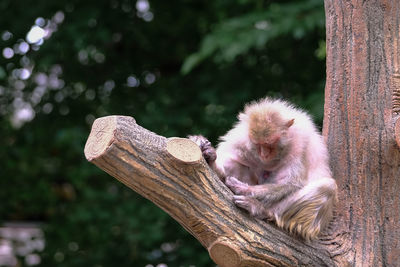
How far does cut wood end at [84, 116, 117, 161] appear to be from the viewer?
2557 millimetres

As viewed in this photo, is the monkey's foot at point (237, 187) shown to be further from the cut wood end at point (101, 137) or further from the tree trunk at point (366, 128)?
the cut wood end at point (101, 137)

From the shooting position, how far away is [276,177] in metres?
3.44

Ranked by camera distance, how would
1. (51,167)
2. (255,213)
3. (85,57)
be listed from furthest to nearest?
(51,167) → (85,57) → (255,213)

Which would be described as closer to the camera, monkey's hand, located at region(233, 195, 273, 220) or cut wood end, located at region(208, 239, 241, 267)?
cut wood end, located at region(208, 239, 241, 267)

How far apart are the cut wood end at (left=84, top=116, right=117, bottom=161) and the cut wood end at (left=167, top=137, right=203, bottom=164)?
0.28 metres

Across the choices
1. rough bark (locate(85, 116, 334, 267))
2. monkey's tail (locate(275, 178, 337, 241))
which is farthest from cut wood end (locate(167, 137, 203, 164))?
monkey's tail (locate(275, 178, 337, 241))

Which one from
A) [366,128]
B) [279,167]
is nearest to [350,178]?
[366,128]

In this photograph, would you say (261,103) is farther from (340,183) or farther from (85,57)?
(85,57)

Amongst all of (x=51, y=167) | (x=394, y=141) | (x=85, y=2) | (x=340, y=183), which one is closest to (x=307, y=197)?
(x=340, y=183)

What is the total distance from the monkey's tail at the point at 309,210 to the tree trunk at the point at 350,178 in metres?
0.07

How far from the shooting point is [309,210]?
10.4 feet

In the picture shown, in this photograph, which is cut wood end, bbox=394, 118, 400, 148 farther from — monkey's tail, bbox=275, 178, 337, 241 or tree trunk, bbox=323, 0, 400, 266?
monkey's tail, bbox=275, 178, 337, 241

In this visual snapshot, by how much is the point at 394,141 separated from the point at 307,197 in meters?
0.60

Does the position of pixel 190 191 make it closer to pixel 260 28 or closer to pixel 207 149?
pixel 207 149
